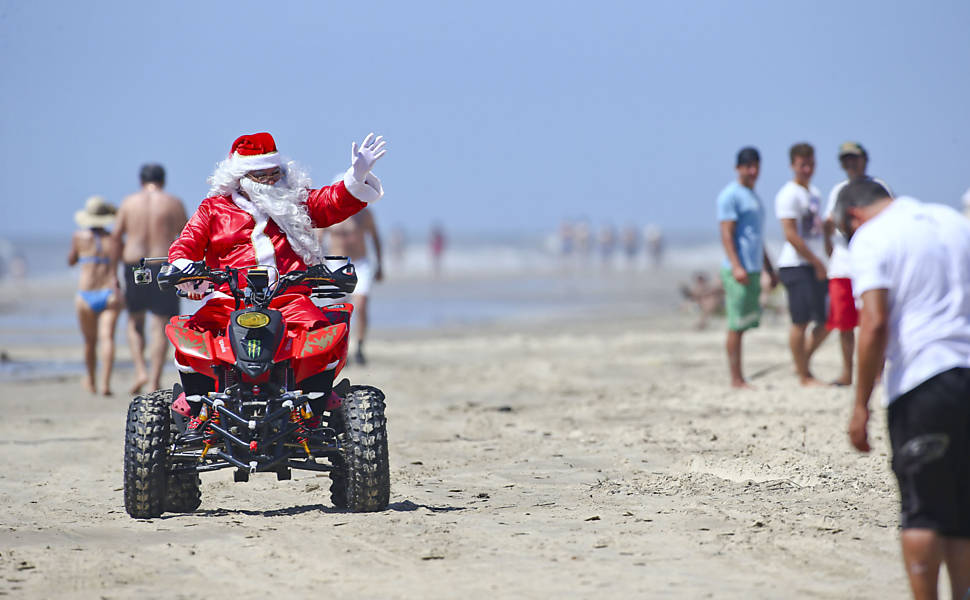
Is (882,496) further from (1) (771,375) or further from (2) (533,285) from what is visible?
(2) (533,285)

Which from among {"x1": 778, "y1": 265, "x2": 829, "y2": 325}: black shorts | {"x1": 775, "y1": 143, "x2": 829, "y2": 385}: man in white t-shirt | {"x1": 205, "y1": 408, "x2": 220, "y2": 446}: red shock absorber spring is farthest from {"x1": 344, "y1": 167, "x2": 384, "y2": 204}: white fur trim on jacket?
{"x1": 778, "y1": 265, "x2": 829, "y2": 325}: black shorts

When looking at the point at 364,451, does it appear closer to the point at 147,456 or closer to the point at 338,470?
the point at 338,470

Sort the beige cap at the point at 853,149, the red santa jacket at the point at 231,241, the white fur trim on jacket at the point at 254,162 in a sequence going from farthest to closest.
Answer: the beige cap at the point at 853,149 < the white fur trim on jacket at the point at 254,162 < the red santa jacket at the point at 231,241

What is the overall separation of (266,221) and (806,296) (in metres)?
5.72

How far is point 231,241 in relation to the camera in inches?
230

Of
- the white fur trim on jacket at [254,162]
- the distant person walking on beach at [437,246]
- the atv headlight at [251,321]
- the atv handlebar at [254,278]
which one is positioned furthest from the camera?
the distant person walking on beach at [437,246]

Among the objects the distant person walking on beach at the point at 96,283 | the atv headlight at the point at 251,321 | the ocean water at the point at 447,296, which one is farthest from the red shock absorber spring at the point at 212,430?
the ocean water at the point at 447,296

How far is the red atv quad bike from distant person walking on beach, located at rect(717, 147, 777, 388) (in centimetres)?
529

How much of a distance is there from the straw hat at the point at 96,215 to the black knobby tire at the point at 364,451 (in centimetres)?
617

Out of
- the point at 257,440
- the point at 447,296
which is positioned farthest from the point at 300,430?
the point at 447,296

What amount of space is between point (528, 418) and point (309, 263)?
3749mm

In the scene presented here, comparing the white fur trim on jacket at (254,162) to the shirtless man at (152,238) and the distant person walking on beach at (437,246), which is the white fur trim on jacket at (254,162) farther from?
the distant person walking on beach at (437,246)

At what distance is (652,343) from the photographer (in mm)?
15461

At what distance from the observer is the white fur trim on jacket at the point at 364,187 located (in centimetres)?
596
